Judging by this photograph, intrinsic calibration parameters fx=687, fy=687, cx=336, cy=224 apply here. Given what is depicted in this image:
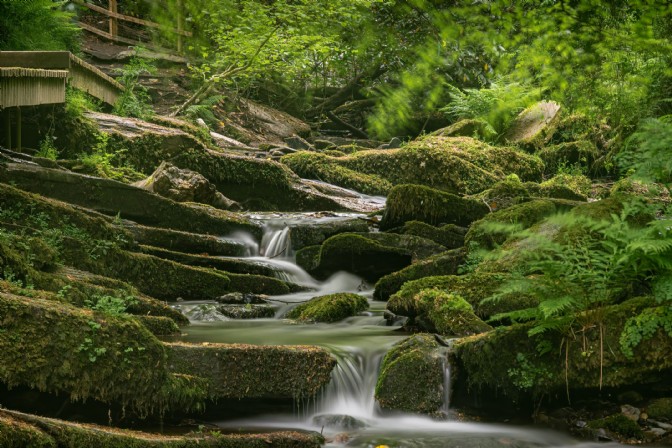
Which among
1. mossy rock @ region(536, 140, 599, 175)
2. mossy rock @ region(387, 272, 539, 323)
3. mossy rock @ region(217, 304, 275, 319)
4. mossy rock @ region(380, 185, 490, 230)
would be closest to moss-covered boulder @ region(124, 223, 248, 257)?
mossy rock @ region(217, 304, 275, 319)

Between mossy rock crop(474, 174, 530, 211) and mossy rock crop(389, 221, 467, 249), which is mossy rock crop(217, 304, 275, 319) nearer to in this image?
mossy rock crop(389, 221, 467, 249)

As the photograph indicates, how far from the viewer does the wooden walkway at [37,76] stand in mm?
9023

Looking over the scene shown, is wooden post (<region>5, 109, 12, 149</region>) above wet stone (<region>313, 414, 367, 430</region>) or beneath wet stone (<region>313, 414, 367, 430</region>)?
above

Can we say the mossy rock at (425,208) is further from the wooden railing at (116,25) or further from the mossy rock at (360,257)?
the wooden railing at (116,25)

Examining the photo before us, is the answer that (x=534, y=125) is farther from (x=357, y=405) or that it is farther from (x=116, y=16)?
(x=357, y=405)

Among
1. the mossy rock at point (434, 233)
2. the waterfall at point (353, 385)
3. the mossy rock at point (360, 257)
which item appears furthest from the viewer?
the mossy rock at point (434, 233)

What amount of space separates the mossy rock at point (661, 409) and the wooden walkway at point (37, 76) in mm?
8100

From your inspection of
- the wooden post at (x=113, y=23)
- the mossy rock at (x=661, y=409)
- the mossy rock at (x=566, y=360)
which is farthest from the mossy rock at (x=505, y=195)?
the wooden post at (x=113, y=23)

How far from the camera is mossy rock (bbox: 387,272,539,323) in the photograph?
673cm

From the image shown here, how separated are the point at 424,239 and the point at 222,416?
19.2 feet

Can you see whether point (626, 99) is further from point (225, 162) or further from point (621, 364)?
point (621, 364)

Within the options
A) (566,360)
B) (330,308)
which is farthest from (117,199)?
(566,360)

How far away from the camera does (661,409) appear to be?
4871mm

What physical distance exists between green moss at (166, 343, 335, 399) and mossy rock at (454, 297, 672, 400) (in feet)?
4.09
